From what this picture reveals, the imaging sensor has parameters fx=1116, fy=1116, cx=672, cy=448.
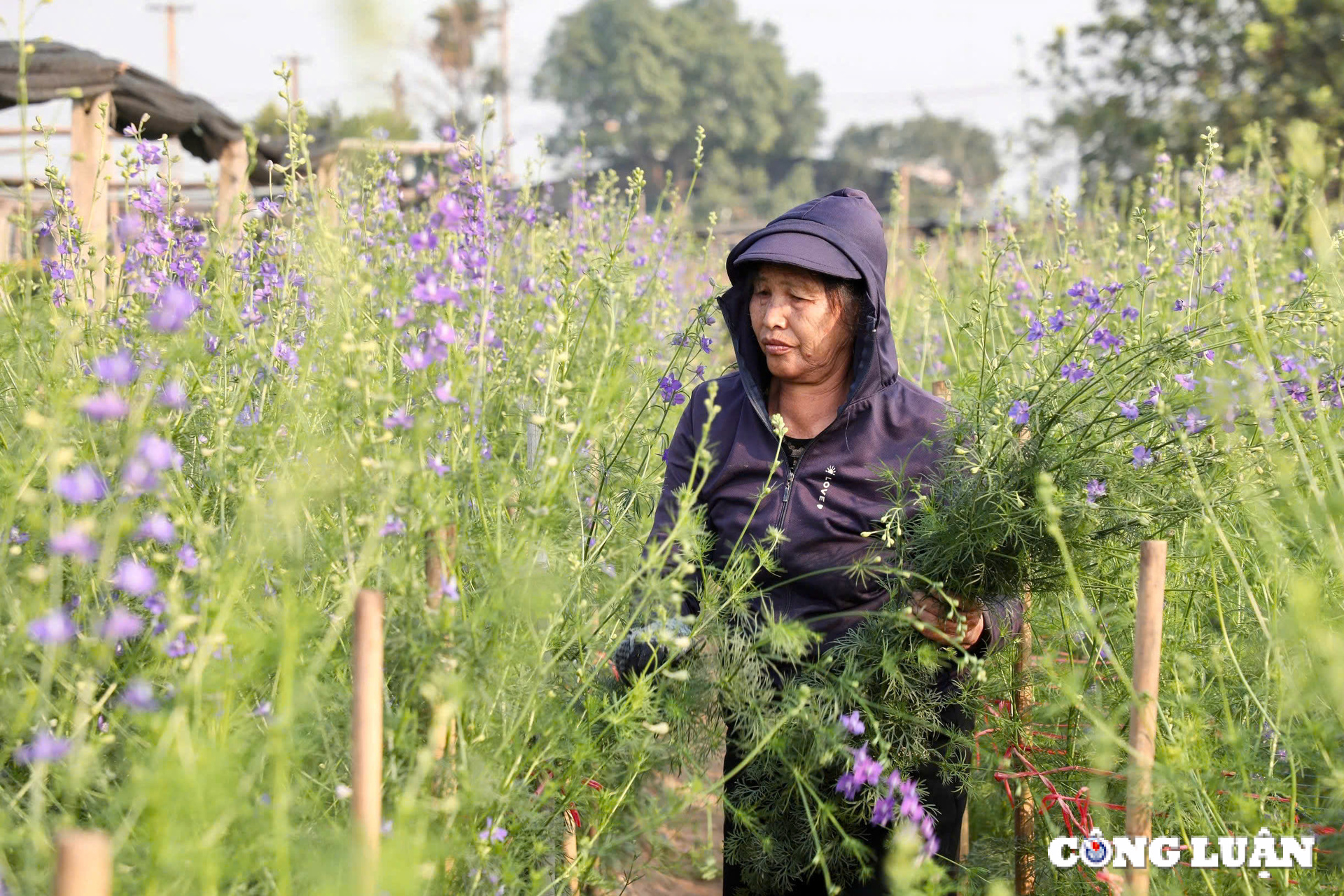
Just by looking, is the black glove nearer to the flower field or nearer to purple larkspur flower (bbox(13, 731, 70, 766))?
the flower field

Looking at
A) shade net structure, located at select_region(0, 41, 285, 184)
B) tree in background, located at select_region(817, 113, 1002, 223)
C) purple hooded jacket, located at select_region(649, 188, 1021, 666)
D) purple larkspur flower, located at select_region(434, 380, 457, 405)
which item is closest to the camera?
purple larkspur flower, located at select_region(434, 380, 457, 405)

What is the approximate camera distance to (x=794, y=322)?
2.36 metres

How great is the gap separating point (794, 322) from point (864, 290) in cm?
19

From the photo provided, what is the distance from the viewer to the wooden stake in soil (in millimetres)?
1582

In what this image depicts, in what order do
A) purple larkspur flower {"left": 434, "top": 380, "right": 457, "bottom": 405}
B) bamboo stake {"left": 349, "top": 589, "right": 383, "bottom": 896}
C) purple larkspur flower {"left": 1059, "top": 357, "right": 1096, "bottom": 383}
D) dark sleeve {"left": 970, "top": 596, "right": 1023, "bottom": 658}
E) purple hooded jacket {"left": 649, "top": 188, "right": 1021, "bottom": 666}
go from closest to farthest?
1. bamboo stake {"left": 349, "top": 589, "right": 383, "bottom": 896}
2. purple larkspur flower {"left": 434, "top": 380, "right": 457, "bottom": 405}
3. purple larkspur flower {"left": 1059, "top": 357, "right": 1096, "bottom": 383}
4. dark sleeve {"left": 970, "top": 596, "right": 1023, "bottom": 658}
5. purple hooded jacket {"left": 649, "top": 188, "right": 1021, "bottom": 666}

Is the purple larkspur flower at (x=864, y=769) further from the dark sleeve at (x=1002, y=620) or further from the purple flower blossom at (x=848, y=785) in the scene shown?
the dark sleeve at (x=1002, y=620)

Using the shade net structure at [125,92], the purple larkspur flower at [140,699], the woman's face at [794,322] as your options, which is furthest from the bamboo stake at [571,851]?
the shade net structure at [125,92]

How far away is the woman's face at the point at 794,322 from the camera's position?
7.73ft

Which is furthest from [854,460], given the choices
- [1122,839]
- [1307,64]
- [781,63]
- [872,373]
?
[781,63]

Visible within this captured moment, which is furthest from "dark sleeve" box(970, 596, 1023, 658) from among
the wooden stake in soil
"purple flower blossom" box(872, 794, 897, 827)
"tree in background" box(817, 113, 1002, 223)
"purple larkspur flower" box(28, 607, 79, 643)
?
"tree in background" box(817, 113, 1002, 223)

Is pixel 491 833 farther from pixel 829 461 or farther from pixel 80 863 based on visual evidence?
pixel 829 461

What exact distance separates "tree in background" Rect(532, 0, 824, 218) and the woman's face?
1705 inches

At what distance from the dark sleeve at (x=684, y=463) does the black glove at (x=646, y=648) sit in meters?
0.29

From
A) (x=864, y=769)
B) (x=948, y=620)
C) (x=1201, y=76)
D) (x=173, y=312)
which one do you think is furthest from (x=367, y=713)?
(x=1201, y=76)
